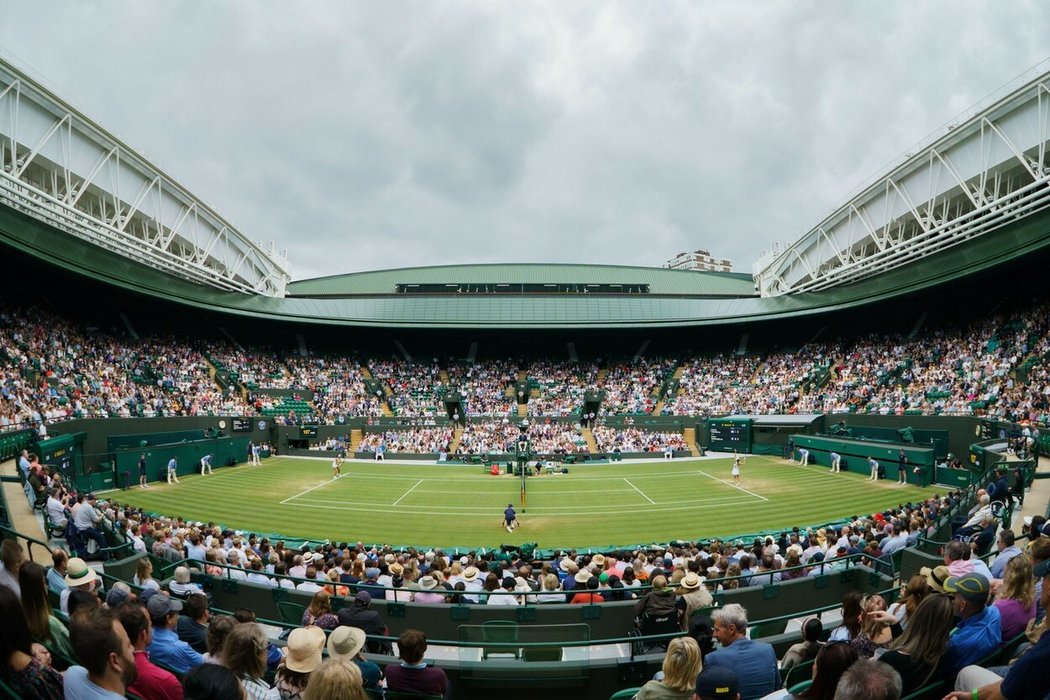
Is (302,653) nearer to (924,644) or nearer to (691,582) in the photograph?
(924,644)

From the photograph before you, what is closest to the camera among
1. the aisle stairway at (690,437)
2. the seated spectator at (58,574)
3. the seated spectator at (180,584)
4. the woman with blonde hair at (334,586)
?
the seated spectator at (58,574)

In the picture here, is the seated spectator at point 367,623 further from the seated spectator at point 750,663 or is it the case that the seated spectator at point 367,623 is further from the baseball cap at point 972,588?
the baseball cap at point 972,588

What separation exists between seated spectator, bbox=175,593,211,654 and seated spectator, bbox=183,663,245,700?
3.78 meters

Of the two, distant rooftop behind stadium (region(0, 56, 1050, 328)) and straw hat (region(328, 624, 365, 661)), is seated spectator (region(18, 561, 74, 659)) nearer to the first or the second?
straw hat (region(328, 624, 365, 661))

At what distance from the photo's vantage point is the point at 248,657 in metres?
4.14

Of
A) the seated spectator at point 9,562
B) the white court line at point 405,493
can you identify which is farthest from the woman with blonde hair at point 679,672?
the white court line at point 405,493

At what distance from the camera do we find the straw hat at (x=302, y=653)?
4.48 meters

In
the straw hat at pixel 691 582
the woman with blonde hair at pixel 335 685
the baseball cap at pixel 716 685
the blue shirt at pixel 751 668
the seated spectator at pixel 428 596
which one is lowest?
the seated spectator at pixel 428 596

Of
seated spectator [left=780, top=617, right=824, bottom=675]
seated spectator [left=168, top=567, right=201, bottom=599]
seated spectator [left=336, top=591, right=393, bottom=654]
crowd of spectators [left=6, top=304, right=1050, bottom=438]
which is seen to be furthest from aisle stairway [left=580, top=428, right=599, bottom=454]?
seated spectator [left=780, top=617, right=824, bottom=675]

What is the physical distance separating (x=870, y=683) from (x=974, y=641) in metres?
2.22

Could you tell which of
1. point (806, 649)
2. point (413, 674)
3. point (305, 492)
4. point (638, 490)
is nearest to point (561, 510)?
point (638, 490)

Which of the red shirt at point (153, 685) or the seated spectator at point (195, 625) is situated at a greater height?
the red shirt at point (153, 685)

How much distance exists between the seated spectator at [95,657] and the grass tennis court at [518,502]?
17.1 metres

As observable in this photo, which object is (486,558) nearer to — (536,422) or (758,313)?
(536,422)
